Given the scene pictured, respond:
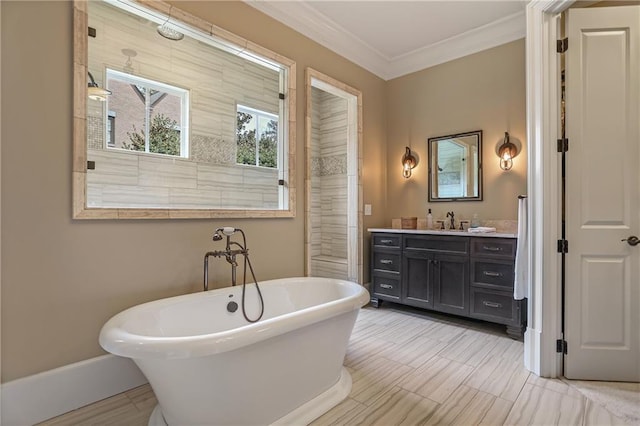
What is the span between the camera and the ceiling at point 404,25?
9.46ft

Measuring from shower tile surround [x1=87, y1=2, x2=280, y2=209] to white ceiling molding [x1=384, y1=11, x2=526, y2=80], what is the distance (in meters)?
1.82

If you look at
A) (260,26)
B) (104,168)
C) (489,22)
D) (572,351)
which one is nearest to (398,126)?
(489,22)

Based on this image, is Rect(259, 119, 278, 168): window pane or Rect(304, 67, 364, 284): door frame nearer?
Rect(259, 119, 278, 168): window pane

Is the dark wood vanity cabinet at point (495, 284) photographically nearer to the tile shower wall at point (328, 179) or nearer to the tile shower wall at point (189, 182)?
the tile shower wall at point (328, 179)

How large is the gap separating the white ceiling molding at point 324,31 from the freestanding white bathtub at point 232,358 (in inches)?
93.9

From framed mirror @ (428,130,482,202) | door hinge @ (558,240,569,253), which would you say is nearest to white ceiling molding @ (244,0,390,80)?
framed mirror @ (428,130,482,202)

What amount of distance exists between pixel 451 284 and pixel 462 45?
254cm

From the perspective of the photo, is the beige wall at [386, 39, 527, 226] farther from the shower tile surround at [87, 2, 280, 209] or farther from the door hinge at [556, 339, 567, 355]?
the shower tile surround at [87, 2, 280, 209]

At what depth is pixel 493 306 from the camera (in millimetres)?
2883

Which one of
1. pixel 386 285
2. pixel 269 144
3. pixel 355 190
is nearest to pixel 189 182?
pixel 269 144

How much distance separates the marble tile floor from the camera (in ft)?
5.53

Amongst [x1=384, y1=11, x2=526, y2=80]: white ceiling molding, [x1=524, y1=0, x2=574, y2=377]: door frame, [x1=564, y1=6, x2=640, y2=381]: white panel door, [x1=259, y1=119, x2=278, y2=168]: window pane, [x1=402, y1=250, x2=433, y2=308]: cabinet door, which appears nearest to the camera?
[x1=564, y1=6, x2=640, y2=381]: white panel door

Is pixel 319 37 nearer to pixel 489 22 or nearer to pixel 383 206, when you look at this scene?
pixel 489 22

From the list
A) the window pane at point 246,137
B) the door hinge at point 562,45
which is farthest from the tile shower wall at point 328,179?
the door hinge at point 562,45
